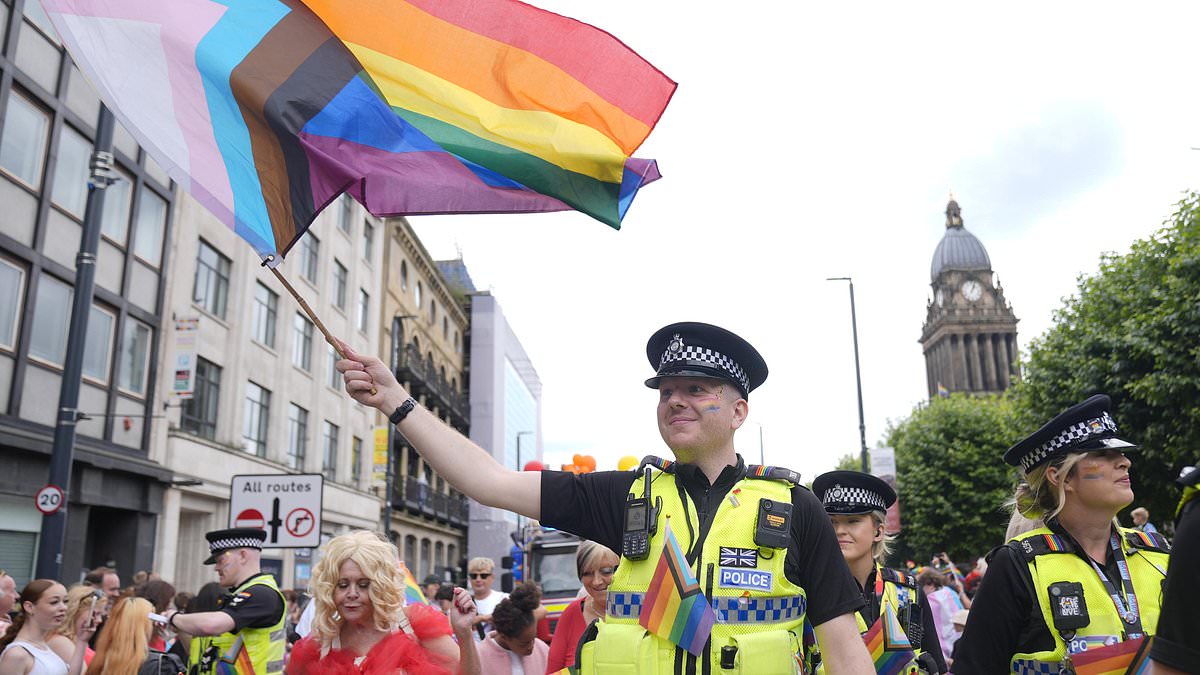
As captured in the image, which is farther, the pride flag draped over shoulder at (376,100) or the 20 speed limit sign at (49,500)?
the 20 speed limit sign at (49,500)

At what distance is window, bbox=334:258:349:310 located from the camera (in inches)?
1384

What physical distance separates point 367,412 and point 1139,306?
1065 inches

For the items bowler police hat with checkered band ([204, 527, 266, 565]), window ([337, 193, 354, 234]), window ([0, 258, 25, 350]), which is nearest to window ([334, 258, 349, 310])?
window ([337, 193, 354, 234])

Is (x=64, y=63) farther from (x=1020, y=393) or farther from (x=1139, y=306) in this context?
(x=1020, y=393)

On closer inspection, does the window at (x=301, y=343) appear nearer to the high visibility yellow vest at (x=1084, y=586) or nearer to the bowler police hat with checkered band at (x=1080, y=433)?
the bowler police hat with checkered band at (x=1080, y=433)

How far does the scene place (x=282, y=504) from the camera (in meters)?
11.3

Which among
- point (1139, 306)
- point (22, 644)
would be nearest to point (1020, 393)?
A: point (1139, 306)

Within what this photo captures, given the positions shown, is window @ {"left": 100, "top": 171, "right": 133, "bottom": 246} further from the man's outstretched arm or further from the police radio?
the police radio

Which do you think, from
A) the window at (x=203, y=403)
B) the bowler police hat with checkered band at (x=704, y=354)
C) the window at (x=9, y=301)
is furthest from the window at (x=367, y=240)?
the bowler police hat with checkered band at (x=704, y=354)

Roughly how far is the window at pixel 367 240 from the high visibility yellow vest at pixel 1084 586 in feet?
120

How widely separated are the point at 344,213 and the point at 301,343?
21.8ft

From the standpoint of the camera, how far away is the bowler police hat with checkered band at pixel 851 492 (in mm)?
5578

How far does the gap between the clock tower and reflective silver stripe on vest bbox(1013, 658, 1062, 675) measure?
112 metres

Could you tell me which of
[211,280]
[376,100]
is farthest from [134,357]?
[376,100]
